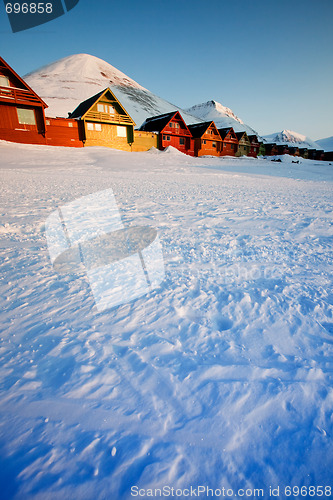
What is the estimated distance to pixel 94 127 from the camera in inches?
917

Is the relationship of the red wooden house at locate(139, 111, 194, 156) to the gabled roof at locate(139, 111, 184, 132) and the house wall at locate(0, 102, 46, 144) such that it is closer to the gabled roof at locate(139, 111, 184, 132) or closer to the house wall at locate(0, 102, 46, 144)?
the gabled roof at locate(139, 111, 184, 132)

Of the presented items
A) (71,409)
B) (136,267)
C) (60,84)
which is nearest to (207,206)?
(136,267)

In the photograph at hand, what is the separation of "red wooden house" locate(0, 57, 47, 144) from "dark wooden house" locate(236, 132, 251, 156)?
30755 millimetres

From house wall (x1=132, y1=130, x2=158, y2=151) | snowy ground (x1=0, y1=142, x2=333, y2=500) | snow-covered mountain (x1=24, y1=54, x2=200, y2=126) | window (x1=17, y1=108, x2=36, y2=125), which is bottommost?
snowy ground (x1=0, y1=142, x2=333, y2=500)

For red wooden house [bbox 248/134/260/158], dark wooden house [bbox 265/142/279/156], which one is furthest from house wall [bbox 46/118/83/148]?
dark wooden house [bbox 265/142/279/156]

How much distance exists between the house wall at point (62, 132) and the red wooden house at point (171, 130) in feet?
32.3

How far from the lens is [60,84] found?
6894 cm

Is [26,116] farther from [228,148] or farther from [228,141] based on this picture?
[228,148]

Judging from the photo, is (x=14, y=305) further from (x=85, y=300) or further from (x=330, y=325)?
(x=330, y=325)

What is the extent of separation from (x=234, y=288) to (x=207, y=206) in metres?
3.14

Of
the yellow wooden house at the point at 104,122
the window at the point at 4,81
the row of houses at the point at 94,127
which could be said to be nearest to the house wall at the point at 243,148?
the row of houses at the point at 94,127

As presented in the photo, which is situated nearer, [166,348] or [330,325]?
[166,348]

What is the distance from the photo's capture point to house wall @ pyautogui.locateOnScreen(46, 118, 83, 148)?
68.8 feet

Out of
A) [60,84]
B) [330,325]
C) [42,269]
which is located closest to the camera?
[330,325]
